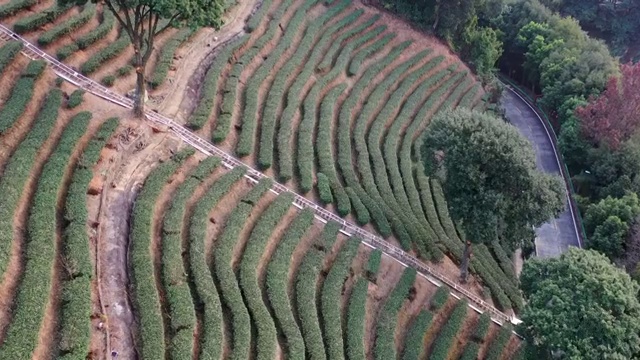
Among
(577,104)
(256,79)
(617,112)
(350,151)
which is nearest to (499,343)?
(350,151)

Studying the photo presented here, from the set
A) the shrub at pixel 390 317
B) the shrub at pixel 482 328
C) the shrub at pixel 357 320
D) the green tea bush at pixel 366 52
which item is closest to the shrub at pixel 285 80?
the green tea bush at pixel 366 52

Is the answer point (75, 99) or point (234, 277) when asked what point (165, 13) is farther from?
point (234, 277)

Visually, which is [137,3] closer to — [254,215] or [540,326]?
[254,215]

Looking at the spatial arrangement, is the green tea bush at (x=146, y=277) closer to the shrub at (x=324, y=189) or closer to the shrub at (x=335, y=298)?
the shrub at (x=335, y=298)

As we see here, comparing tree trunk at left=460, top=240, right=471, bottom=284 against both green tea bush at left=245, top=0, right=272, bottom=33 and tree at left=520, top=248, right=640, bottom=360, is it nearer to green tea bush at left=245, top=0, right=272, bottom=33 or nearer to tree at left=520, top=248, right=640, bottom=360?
tree at left=520, top=248, right=640, bottom=360

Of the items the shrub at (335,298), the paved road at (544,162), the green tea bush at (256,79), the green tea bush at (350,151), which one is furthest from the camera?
the paved road at (544,162)
